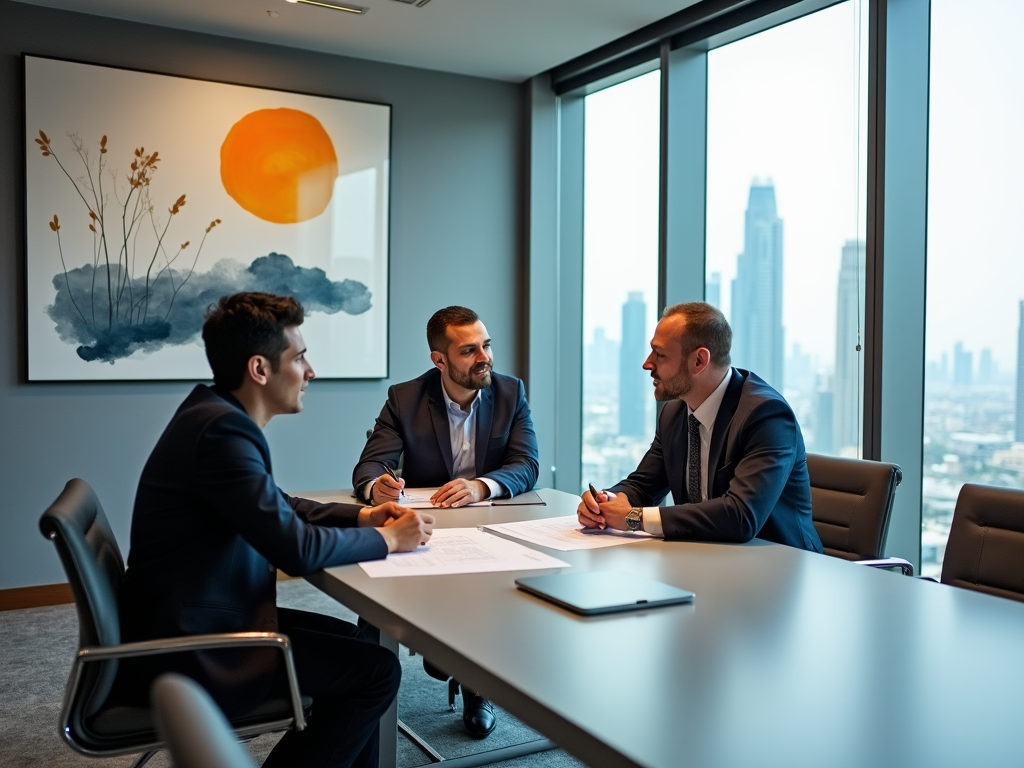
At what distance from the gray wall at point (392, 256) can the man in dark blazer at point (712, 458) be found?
2712mm

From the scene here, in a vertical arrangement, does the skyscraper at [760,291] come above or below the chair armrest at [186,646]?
above

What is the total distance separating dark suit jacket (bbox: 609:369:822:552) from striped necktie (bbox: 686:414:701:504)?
2cm

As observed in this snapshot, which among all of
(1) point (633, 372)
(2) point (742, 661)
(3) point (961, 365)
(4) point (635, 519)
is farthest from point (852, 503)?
(1) point (633, 372)

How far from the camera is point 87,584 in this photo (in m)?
1.77

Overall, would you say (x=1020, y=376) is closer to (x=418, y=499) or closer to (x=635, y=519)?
(x=635, y=519)

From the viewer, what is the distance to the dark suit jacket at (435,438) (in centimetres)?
326

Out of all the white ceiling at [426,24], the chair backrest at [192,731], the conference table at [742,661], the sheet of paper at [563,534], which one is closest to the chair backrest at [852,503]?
the conference table at [742,661]

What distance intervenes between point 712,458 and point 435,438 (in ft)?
3.54

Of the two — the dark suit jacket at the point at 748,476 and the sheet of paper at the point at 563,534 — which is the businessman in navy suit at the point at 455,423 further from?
the dark suit jacket at the point at 748,476

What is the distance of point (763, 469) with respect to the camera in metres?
2.43

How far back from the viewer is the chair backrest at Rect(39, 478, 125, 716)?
1.75 m

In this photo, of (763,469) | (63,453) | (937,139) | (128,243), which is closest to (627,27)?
(937,139)

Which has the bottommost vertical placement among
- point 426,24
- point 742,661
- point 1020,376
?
point 742,661

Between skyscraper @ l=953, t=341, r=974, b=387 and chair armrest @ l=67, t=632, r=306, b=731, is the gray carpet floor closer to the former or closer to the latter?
chair armrest @ l=67, t=632, r=306, b=731
